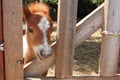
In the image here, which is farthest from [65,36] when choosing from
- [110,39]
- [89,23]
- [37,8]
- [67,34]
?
[37,8]

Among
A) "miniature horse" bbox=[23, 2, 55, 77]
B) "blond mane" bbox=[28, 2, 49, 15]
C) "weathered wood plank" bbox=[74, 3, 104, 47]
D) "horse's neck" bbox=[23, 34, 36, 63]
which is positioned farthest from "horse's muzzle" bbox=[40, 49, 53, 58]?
"blond mane" bbox=[28, 2, 49, 15]

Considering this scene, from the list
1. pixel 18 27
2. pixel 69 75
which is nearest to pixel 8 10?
pixel 18 27

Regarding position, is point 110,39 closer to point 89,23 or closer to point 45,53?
point 89,23

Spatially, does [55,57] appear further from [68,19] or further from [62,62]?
[68,19]

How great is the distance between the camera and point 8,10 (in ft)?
8.29

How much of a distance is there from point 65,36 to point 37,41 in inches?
18.4

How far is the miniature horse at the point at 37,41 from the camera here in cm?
284

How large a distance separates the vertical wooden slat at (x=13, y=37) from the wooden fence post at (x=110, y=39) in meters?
0.75

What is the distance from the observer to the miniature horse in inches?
112

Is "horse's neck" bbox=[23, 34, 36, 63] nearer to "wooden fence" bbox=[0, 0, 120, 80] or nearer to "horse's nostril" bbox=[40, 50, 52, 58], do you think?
"horse's nostril" bbox=[40, 50, 52, 58]

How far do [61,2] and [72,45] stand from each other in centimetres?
40

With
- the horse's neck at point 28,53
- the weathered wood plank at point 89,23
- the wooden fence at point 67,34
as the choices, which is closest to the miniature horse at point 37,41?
the horse's neck at point 28,53

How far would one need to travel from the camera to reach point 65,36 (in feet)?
8.73

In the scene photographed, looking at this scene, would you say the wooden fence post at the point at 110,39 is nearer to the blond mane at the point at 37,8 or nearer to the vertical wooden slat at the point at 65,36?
Answer: the vertical wooden slat at the point at 65,36
